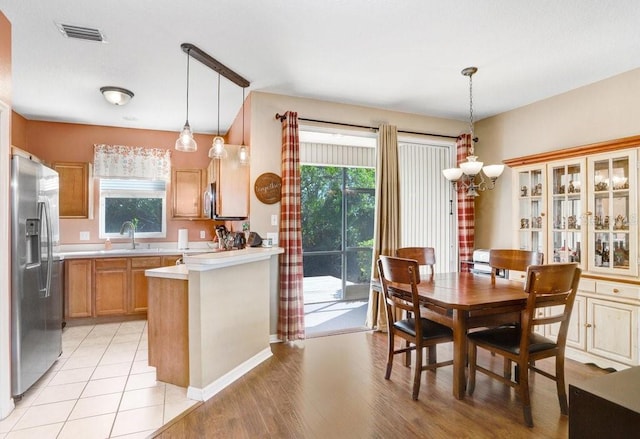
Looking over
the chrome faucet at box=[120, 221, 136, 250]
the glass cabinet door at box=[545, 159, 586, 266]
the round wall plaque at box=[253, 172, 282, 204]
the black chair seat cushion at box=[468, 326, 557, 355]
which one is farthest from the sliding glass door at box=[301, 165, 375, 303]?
the black chair seat cushion at box=[468, 326, 557, 355]

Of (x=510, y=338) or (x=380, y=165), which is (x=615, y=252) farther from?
(x=380, y=165)

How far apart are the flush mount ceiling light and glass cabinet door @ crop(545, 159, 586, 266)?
14.8ft

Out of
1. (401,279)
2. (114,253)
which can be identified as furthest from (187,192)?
(401,279)

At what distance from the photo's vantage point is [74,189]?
4781 millimetres

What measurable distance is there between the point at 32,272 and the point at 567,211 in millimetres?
4796

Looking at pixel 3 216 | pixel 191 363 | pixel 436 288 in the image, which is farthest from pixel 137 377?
pixel 436 288

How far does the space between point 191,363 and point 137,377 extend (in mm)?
730

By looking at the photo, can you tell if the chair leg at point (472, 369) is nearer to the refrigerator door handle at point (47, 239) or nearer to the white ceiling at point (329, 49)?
the white ceiling at point (329, 49)

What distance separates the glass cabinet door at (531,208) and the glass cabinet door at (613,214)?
0.45 metres

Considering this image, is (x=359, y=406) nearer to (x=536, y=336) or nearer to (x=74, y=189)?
(x=536, y=336)

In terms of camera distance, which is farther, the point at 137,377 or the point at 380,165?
the point at 380,165

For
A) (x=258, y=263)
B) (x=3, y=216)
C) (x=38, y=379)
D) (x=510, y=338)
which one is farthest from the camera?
(x=258, y=263)

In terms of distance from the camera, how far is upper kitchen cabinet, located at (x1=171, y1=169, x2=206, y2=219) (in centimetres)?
523

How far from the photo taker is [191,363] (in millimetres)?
2572
